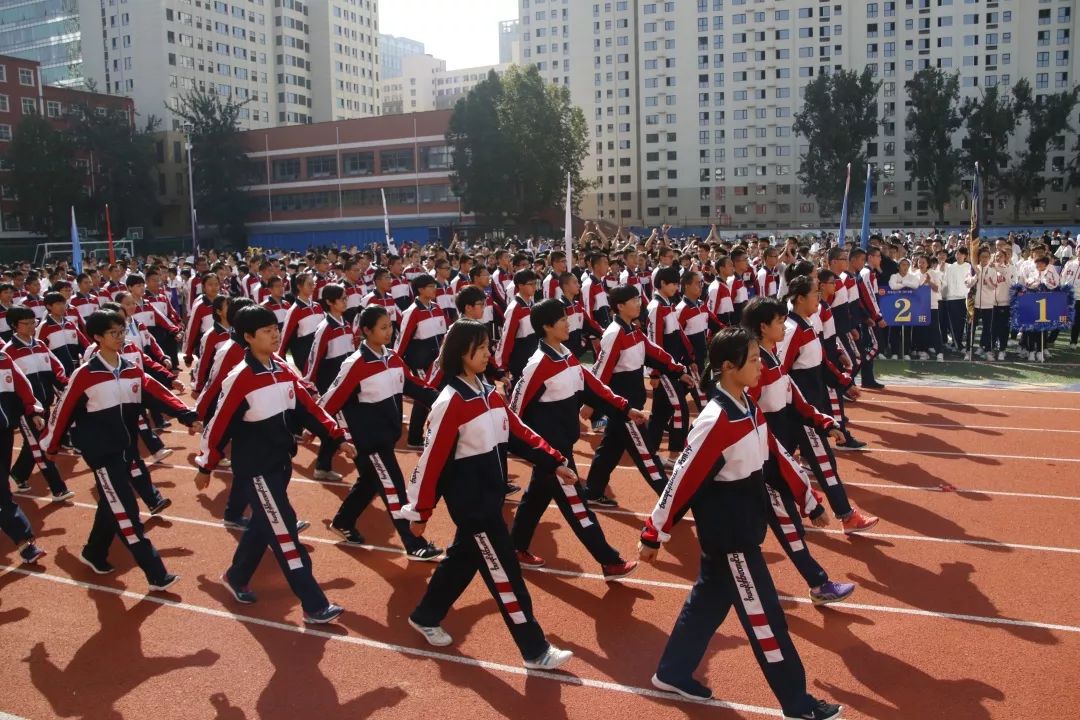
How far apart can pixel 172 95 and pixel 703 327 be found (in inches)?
3228

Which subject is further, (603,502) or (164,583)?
(603,502)

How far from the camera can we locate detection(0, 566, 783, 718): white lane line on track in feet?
15.2

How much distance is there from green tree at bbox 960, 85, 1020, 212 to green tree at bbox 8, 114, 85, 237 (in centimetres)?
6560

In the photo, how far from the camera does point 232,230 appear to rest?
6631 centimetres

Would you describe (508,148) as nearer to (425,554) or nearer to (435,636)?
(425,554)

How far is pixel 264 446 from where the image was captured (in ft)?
18.7

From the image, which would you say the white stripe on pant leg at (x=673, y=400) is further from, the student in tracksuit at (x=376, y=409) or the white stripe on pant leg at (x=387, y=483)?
the white stripe on pant leg at (x=387, y=483)

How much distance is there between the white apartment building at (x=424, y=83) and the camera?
141m

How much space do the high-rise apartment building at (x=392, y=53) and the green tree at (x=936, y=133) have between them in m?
101

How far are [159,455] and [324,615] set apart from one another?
18.4 ft

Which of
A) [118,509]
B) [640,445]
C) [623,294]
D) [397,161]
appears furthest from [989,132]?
[118,509]

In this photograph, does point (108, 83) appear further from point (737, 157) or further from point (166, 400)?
point (166, 400)

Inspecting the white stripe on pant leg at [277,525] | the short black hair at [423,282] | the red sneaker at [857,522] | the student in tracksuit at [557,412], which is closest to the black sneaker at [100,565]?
the white stripe on pant leg at [277,525]

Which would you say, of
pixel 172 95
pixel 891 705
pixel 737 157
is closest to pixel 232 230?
pixel 172 95
